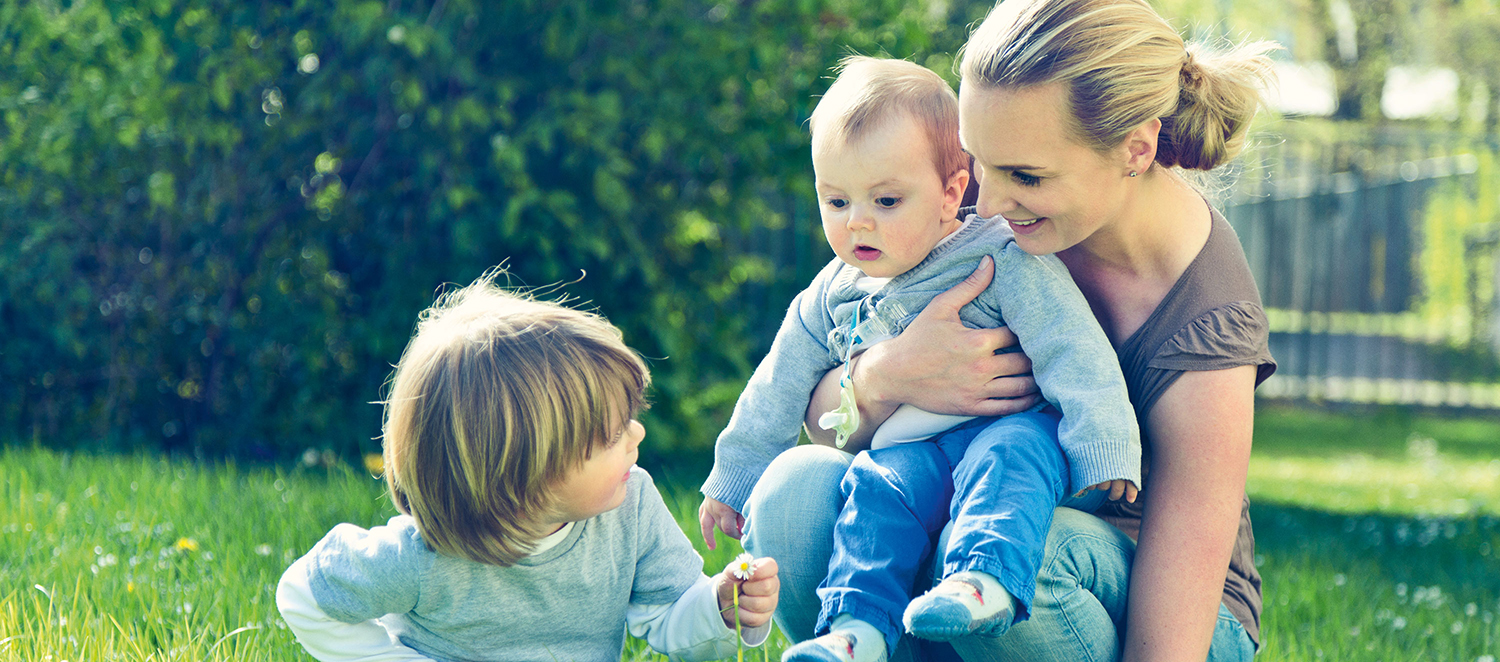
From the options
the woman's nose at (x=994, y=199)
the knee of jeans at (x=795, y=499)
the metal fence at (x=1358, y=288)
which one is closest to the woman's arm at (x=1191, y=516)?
the woman's nose at (x=994, y=199)

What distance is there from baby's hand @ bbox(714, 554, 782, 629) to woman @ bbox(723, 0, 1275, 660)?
0.39 ft

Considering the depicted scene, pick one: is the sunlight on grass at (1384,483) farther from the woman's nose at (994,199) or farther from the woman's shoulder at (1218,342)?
the woman's nose at (994,199)

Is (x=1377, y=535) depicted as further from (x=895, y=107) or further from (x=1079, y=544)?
(x=895, y=107)

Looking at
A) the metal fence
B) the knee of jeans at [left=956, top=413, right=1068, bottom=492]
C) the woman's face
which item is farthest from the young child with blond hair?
the metal fence

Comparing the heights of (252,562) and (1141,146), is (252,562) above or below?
below

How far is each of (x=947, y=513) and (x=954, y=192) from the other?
1.74 ft

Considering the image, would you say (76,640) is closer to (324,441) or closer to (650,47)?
(324,441)

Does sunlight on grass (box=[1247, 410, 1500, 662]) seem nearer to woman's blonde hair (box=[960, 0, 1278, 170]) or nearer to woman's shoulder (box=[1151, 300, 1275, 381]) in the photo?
woman's shoulder (box=[1151, 300, 1275, 381])

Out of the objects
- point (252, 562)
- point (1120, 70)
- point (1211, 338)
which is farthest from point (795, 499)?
point (252, 562)

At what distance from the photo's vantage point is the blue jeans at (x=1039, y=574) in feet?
5.68

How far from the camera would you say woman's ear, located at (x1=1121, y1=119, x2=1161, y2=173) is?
1.78 metres

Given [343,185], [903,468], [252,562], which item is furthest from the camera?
[343,185]

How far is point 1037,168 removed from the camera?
5.82 ft

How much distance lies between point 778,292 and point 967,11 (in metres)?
2.02
